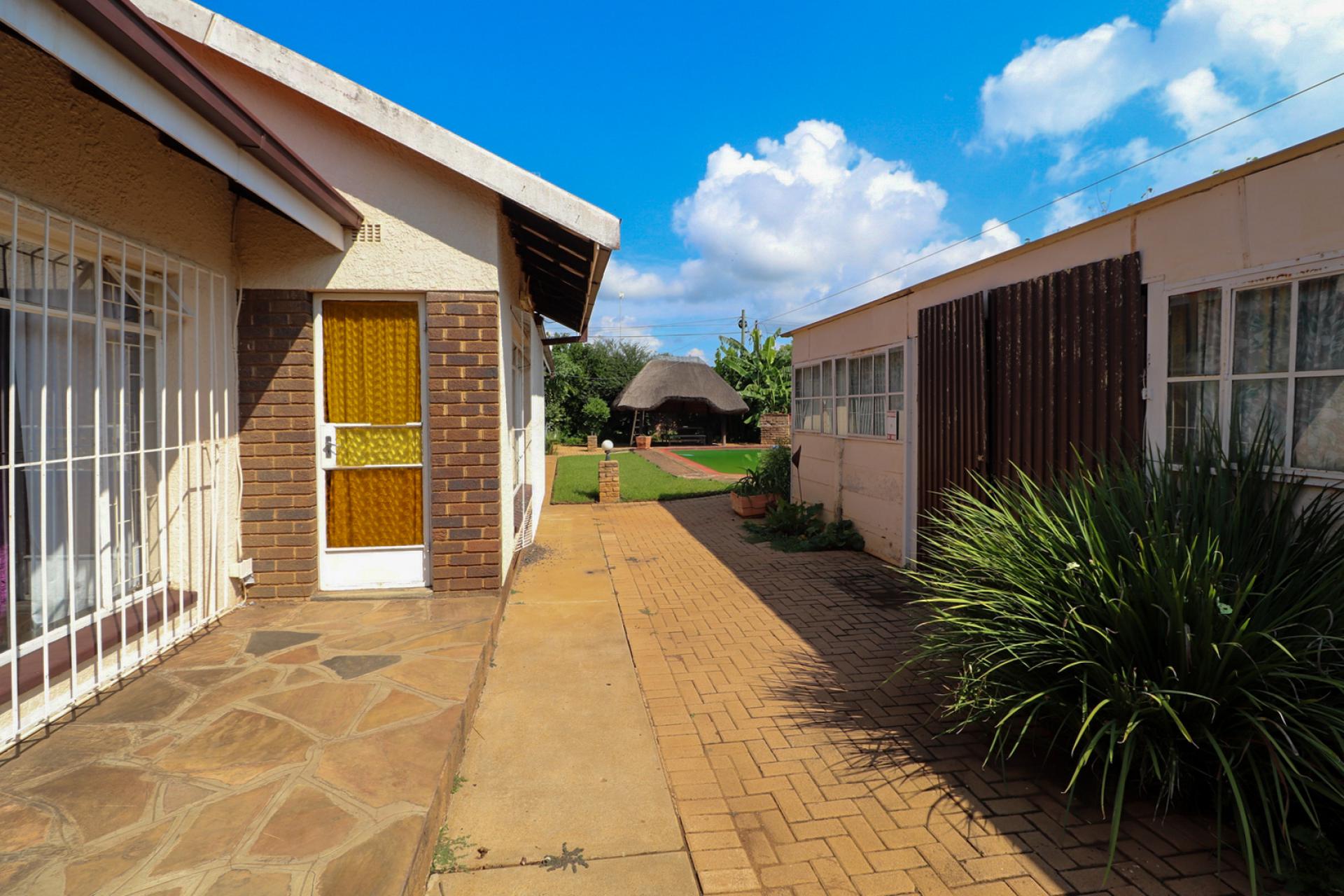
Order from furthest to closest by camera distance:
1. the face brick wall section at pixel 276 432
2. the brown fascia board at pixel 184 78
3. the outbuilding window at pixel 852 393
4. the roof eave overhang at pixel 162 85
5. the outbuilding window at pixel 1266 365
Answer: the outbuilding window at pixel 852 393 → the face brick wall section at pixel 276 432 → the outbuilding window at pixel 1266 365 → the brown fascia board at pixel 184 78 → the roof eave overhang at pixel 162 85

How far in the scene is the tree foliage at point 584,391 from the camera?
32.6m

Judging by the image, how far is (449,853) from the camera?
2.83 metres

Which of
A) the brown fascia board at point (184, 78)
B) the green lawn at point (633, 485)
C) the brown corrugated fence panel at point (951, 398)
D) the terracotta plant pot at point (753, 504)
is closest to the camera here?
the brown fascia board at point (184, 78)

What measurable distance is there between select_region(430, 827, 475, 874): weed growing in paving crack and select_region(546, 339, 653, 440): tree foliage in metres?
27.4

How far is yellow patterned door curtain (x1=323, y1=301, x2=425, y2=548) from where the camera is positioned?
5.45m

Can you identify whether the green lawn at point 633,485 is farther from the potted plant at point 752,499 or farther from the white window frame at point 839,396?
the white window frame at point 839,396

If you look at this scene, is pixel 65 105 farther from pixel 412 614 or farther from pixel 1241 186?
pixel 1241 186

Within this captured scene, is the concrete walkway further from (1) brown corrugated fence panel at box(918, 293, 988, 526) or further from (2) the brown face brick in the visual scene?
(1) brown corrugated fence panel at box(918, 293, 988, 526)

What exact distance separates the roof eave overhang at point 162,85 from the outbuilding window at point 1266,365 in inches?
211

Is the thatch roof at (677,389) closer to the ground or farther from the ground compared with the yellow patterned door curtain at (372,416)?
farther from the ground

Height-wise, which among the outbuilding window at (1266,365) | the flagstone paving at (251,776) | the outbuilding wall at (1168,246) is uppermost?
the outbuilding wall at (1168,246)

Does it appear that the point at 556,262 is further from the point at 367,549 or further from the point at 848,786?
the point at 848,786

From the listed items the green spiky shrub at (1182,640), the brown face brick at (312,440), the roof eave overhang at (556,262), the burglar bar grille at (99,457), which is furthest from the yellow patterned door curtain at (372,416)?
the green spiky shrub at (1182,640)

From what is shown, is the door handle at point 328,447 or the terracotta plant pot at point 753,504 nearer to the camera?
the door handle at point 328,447
